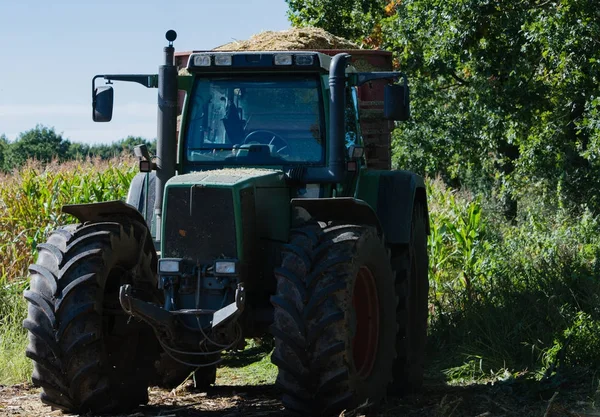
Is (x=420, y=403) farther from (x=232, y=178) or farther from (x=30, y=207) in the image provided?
(x=30, y=207)

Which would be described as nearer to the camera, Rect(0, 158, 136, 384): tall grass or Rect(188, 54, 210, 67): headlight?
Rect(188, 54, 210, 67): headlight

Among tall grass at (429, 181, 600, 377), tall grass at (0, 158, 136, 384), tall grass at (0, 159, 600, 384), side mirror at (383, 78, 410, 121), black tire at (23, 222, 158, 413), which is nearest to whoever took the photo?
black tire at (23, 222, 158, 413)

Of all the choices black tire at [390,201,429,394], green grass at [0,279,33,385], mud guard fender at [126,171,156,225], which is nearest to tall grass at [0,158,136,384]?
green grass at [0,279,33,385]

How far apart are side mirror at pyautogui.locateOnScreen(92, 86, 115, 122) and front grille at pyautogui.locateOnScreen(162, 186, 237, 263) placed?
4.23 ft

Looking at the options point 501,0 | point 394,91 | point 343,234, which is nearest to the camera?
point 343,234

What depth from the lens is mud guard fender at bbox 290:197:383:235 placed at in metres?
6.54

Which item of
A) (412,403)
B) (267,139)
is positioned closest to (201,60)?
(267,139)

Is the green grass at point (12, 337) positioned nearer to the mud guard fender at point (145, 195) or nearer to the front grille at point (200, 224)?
the mud guard fender at point (145, 195)

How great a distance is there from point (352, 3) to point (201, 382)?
1665 cm

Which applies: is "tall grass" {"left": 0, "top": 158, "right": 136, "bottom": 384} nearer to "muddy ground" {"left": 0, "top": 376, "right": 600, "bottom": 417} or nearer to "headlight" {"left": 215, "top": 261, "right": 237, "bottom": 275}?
"muddy ground" {"left": 0, "top": 376, "right": 600, "bottom": 417}

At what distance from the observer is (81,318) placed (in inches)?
250

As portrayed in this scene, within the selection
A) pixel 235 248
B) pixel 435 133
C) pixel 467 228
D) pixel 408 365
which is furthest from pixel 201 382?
pixel 435 133

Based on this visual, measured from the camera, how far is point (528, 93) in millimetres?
14531

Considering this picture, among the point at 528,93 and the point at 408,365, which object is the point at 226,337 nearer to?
the point at 408,365
